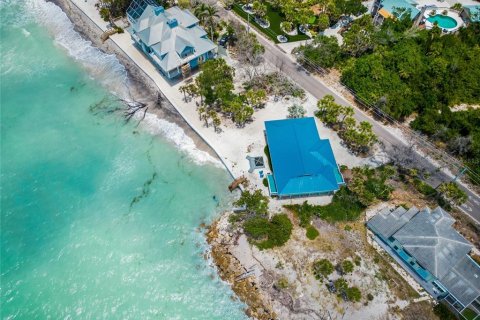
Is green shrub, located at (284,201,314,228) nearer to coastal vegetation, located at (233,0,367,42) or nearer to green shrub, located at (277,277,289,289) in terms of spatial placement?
green shrub, located at (277,277,289,289)

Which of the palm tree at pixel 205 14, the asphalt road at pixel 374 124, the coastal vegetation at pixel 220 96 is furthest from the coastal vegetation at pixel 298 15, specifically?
the coastal vegetation at pixel 220 96

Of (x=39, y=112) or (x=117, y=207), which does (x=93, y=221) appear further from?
(x=39, y=112)

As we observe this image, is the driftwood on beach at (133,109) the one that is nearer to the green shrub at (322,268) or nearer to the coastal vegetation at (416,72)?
the coastal vegetation at (416,72)

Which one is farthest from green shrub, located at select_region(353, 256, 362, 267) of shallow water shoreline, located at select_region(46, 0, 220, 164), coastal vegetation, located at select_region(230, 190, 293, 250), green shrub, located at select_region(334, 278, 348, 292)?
shallow water shoreline, located at select_region(46, 0, 220, 164)

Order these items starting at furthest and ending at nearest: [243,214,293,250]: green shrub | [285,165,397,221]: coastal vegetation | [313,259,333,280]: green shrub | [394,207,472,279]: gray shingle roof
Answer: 1. [285,165,397,221]: coastal vegetation
2. [243,214,293,250]: green shrub
3. [313,259,333,280]: green shrub
4. [394,207,472,279]: gray shingle roof

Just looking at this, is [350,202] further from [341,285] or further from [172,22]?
[172,22]

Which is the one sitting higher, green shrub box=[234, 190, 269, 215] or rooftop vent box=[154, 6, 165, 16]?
rooftop vent box=[154, 6, 165, 16]
